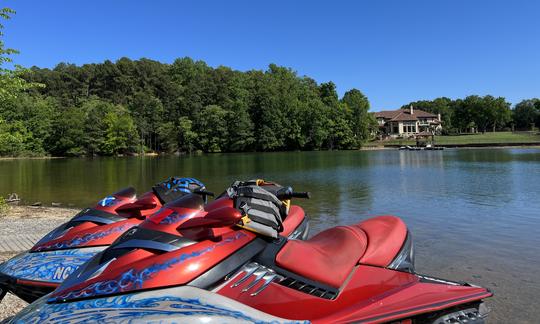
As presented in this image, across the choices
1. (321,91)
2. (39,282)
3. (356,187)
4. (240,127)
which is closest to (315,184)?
(356,187)

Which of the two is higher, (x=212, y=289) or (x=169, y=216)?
(x=169, y=216)

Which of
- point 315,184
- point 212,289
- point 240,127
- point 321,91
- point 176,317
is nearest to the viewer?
point 176,317

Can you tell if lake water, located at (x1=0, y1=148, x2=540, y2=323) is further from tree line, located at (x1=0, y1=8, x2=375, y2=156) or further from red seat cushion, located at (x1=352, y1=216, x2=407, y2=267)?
tree line, located at (x1=0, y1=8, x2=375, y2=156)

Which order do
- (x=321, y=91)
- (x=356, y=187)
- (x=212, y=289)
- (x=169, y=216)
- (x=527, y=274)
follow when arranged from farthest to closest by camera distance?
(x=321, y=91) → (x=356, y=187) → (x=527, y=274) → (x=169, y=216) → (x=212, y=289)

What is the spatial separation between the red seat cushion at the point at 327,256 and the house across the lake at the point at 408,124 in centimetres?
9836

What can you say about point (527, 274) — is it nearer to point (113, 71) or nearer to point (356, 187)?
point (356, 187)

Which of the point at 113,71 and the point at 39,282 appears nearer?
the point at 39,282

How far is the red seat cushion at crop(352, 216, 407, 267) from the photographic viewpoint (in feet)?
8.43

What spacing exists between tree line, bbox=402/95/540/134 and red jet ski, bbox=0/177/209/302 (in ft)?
361

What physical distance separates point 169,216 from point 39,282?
4.77ft

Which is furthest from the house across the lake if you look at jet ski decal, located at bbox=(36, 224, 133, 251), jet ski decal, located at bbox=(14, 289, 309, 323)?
jet ski decal, located at bbox=(14, 289, 309, 323)

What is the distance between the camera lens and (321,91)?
9481 centimetres

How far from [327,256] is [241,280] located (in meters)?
0.56

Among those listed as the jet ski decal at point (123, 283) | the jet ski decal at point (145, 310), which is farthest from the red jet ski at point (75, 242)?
the jet ski decal at point (145, 310)
